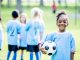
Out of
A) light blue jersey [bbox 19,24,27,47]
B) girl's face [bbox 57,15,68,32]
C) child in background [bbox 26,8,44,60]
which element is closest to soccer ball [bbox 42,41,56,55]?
girl's face [bbox 57,15,68,32]

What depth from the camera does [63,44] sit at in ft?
21.2

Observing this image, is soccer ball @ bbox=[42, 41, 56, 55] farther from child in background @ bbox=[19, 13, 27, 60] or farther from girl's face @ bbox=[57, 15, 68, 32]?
child in background @ bbox=[19, 13, 27, 60]

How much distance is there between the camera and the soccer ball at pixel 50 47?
21.4 feet

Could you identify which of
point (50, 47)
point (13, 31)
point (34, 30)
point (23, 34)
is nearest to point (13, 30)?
point (13, 31)

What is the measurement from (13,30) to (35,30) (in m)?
0.69

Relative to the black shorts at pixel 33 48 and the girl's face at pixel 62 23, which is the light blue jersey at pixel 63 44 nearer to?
Result: the girl's face at pixel 62 23

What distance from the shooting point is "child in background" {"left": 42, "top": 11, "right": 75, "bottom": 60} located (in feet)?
21.2

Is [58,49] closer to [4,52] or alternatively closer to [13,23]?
[13,23]

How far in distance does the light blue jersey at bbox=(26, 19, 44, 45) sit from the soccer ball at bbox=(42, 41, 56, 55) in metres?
5.26

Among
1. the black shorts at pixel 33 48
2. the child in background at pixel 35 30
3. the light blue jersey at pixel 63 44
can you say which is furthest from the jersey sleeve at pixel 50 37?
the black shorts at pixel 33 48

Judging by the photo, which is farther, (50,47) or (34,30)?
(34,30)

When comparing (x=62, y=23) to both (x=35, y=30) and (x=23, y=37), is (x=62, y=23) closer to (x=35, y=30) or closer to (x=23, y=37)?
(x=35, y=30)

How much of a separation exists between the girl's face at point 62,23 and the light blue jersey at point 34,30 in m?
5.44

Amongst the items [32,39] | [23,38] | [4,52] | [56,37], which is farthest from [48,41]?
[4,52]
